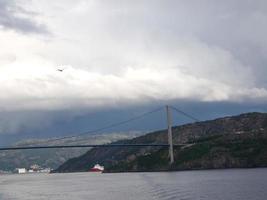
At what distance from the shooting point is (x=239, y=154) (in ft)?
656

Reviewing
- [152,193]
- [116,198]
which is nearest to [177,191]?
[152,193]

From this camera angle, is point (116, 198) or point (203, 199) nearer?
point (203, 199)

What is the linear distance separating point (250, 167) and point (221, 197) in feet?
368

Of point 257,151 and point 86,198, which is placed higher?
point 257,151

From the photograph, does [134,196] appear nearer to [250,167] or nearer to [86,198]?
[86,198]

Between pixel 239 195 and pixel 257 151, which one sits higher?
pixel 257 151

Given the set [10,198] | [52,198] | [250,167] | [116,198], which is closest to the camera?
[116,198]

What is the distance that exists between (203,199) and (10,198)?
45.2 meters

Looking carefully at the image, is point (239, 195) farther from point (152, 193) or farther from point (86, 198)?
point (86, 198)

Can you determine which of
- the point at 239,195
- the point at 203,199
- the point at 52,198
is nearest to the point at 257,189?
the point at 239,195

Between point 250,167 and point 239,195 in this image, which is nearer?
point 239,195

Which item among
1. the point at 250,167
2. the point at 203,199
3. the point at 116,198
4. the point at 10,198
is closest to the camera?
the point at 203,199

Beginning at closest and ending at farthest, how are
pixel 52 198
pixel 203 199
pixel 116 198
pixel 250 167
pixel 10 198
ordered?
pixel 203 199
pixel 116 198
pixel 52 198
pixel 10 198
pixel 250 167

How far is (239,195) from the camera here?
8794cm
